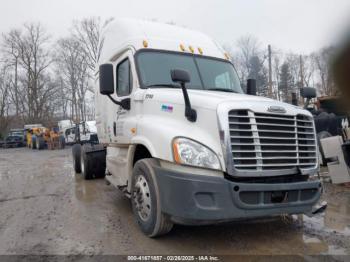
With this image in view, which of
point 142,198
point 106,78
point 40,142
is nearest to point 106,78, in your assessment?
Answer: point 106,78

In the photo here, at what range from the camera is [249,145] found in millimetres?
3510

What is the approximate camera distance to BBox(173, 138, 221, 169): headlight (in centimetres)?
343

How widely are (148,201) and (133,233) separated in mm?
622

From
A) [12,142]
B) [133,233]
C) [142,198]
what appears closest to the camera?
[142,198]

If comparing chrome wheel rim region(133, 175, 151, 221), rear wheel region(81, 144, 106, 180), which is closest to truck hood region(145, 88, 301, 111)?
chrome wheel rim region(133, 175, 151, 221)

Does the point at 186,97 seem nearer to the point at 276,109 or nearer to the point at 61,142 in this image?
the point at 276,109

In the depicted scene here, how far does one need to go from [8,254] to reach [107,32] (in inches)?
171

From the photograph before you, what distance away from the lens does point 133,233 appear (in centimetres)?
432

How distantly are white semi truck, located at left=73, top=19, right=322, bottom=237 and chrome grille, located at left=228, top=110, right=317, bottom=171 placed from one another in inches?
0.4

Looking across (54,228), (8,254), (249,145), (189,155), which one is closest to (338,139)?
(249,145)

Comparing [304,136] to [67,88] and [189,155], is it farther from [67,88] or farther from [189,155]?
[67,88]

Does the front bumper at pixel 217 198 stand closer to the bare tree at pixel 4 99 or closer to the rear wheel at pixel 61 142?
the rear wheel at pixel 61 142

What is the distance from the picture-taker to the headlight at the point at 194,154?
3.43m

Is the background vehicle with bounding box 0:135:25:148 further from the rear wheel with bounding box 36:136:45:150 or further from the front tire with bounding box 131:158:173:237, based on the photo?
the front tire with bounding box 131:158:173:237
